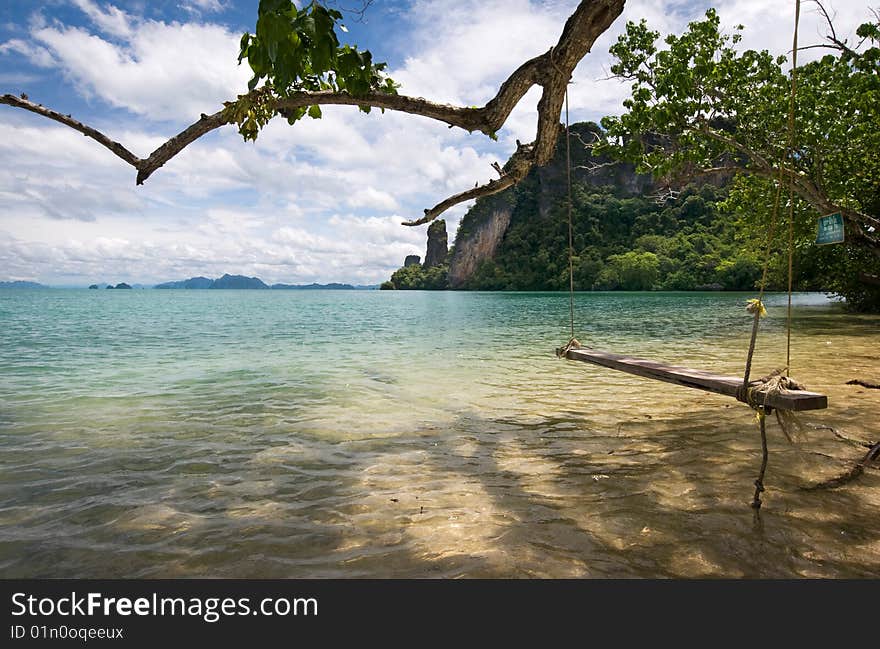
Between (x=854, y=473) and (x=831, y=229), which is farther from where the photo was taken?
(x=831, y=229)

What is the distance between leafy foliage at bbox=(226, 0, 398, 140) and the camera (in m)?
2.17

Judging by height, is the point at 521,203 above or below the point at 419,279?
above

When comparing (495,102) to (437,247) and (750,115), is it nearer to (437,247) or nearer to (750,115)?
(750,115)

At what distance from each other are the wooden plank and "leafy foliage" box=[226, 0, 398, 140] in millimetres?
3017

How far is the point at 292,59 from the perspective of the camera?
7.82 feet

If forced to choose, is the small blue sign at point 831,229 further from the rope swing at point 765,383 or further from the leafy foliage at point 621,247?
the leafy foliage at point 621,247

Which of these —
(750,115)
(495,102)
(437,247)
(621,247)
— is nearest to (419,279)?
(437,247)

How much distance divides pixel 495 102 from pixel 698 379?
2.64 m

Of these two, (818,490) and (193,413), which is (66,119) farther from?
(818,490)

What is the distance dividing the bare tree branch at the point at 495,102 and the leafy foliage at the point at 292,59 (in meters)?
0.12

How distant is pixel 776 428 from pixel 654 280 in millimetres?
85552

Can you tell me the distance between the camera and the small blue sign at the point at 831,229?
3.91m

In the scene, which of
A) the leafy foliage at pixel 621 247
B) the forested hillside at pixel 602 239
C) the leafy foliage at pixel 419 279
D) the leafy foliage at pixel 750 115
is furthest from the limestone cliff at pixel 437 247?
the leafy foliage at pixel 750 115
